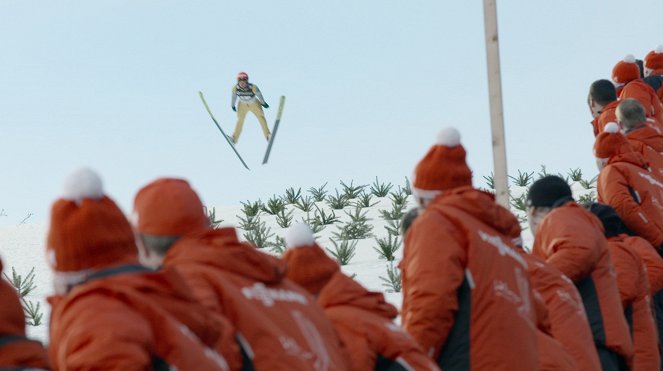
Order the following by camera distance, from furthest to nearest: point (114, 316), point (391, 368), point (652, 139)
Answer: point (652, 139)
point (391, 368)
point (114, 316)

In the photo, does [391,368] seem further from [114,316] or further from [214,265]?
[114,316]

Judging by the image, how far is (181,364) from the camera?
4098 millimetres

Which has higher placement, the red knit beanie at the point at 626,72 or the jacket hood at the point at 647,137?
the red knit beanie at the point at 626,72

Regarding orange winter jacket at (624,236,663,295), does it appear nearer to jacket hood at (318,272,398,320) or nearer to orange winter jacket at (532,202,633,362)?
orange winter jacket at (532,202,633,362)

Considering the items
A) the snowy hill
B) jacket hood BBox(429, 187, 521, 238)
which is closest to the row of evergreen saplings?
the snowy hill

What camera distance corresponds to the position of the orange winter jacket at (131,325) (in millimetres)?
3893

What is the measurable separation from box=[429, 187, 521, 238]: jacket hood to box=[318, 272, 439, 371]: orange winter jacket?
0.88 metres

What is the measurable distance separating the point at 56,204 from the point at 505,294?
2629 millimetres

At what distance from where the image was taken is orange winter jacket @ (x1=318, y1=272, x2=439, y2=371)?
5516mm

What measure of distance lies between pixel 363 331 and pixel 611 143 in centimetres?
556

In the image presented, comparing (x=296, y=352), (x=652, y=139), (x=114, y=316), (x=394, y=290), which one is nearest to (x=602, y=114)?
(x=652, y=139)

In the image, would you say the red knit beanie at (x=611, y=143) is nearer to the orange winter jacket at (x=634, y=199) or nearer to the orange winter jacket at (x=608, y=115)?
the orange winter jacket at (x=634, y=199)

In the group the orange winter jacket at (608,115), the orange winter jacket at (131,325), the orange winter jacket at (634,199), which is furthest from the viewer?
the orange winter jacket at (608,115)

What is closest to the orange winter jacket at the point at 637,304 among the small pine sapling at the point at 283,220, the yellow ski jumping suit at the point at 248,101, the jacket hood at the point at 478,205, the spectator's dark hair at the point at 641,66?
the jacket hood at the point at 478,205
